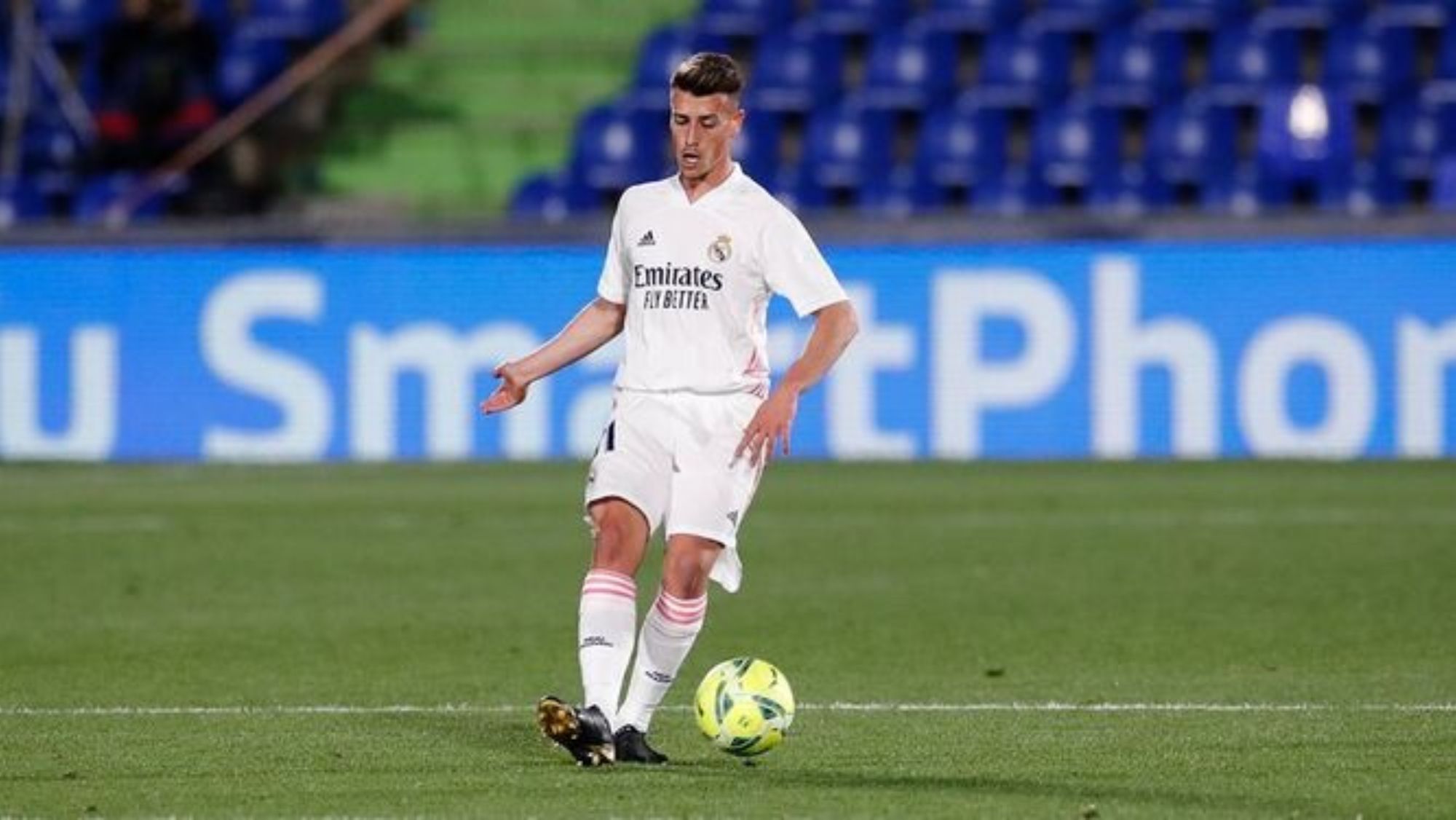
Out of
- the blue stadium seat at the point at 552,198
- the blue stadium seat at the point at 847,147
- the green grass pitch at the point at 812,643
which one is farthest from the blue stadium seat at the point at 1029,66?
the green grass pitch at the point at 812,643

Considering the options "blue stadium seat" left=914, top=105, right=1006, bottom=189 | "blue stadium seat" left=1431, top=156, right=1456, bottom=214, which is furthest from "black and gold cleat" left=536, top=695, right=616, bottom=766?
"blue stadium seat" left=914, top=105, right=1006, bottom=189

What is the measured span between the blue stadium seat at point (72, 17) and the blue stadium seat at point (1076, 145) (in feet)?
27.4

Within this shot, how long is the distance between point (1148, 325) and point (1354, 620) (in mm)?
8185

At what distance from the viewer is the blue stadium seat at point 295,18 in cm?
2631

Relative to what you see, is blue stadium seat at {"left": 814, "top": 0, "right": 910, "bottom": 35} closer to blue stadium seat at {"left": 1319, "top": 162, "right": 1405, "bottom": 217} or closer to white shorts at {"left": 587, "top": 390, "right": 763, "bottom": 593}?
blue stadium seat at {"left": 1319, "top": 162, "right": 1405, "bottom": 217}

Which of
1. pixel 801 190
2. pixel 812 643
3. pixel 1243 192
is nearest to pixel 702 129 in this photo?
pixel 812 643

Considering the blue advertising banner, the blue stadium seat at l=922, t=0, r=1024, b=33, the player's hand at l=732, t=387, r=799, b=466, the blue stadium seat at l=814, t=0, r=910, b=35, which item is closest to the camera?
the player's hand at l=732, t=387, r=799, b=466

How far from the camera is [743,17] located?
25422 millimetres

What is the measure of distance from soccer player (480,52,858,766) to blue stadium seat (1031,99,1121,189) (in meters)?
14.9

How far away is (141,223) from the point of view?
71.6 ft

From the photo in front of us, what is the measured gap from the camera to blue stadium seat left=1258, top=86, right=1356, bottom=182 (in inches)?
882

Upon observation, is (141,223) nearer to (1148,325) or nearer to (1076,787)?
(1148,325)

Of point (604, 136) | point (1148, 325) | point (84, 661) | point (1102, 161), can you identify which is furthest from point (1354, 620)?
point (604, 136)

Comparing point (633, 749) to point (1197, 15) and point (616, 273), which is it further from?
point (1197, 15)
